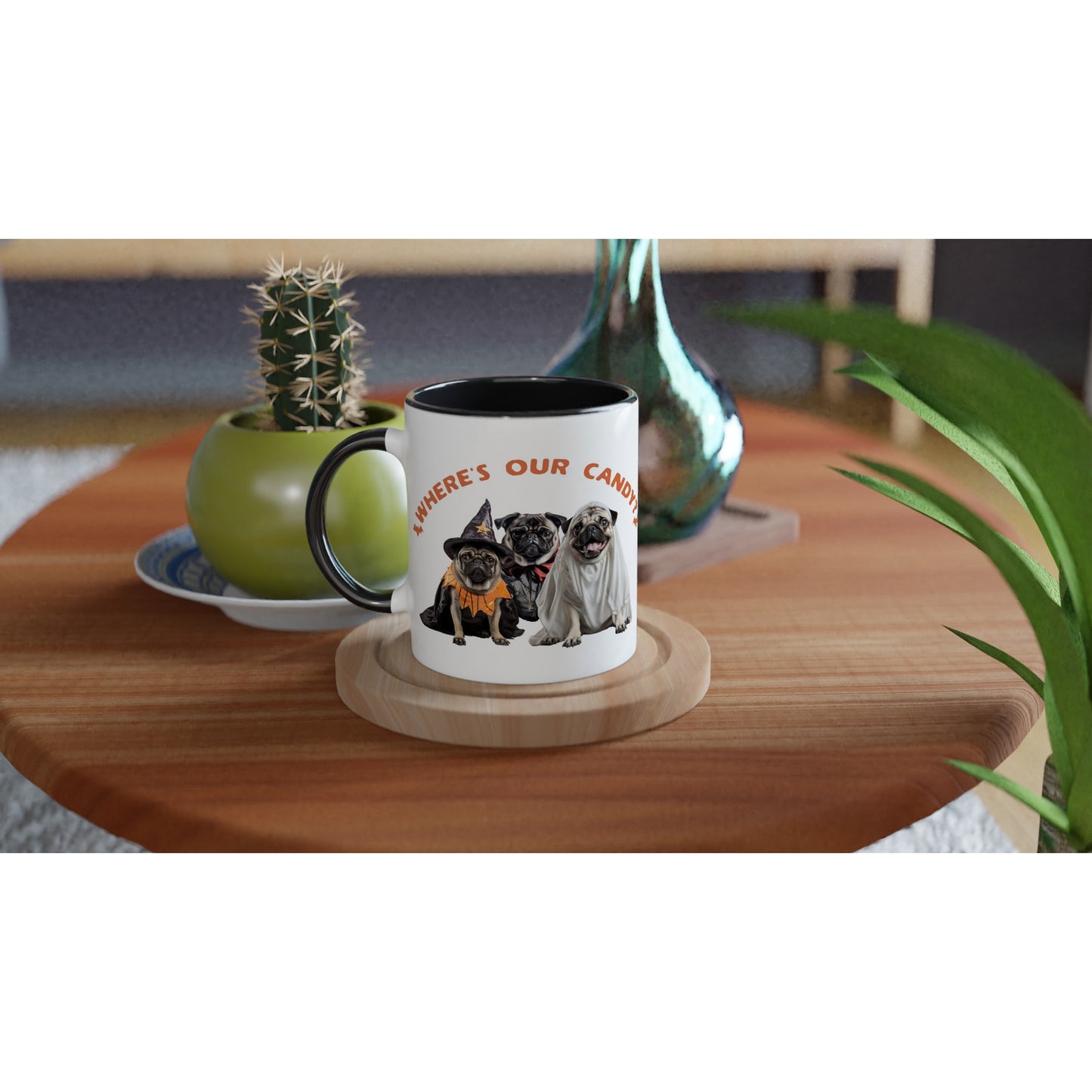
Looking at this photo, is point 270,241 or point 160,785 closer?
point 160,785

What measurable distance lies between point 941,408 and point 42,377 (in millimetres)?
2949

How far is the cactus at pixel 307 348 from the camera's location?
667 mm

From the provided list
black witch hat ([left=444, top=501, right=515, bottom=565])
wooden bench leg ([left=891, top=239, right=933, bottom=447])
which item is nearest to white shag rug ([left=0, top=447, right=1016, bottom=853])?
black witch hat ([left=444, top=501, right=515, bottom=565])

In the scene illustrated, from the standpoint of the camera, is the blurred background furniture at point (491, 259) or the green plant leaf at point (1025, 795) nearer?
the green plant leaf at point (1025, 795)

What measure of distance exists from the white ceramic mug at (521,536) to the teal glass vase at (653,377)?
7.0 inches

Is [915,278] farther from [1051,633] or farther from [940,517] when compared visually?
[1051,633]

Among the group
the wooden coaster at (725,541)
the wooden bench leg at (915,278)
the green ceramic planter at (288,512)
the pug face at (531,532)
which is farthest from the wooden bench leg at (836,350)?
the pug face at (531,532)

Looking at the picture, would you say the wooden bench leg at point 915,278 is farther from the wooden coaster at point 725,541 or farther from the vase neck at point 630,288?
the vase neck at point 630,288

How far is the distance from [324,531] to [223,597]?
0.31 feet

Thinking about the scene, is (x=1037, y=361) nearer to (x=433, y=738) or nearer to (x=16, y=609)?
(x=433, y=738)

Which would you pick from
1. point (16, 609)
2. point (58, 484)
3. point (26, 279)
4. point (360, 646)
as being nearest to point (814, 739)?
point (360, 646)

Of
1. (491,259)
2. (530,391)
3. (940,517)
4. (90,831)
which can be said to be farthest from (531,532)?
(491,259)

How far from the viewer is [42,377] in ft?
9.86

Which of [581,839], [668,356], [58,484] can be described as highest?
[668,356]
